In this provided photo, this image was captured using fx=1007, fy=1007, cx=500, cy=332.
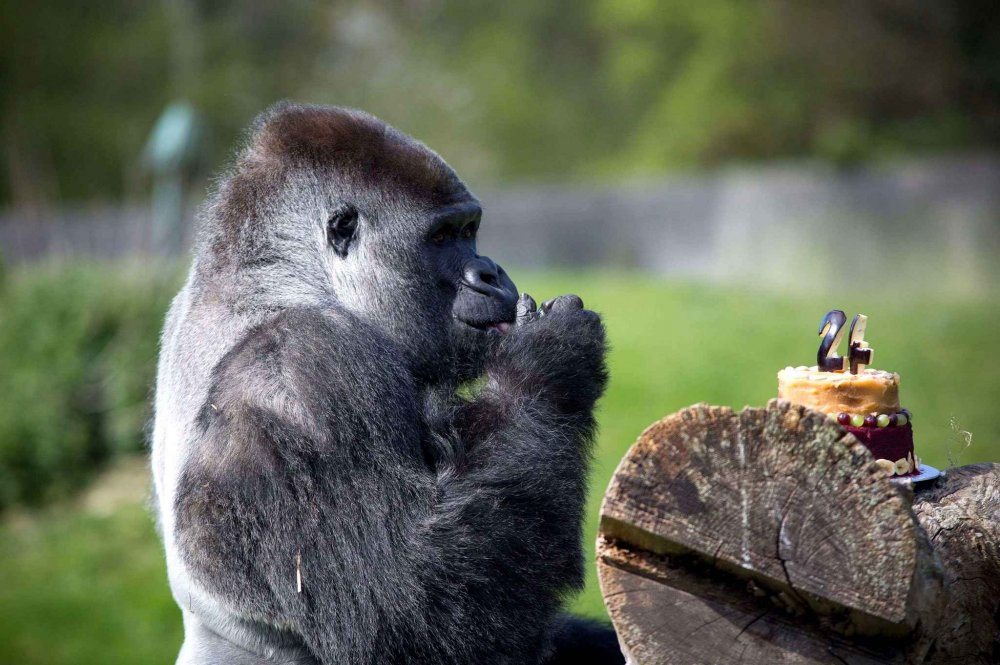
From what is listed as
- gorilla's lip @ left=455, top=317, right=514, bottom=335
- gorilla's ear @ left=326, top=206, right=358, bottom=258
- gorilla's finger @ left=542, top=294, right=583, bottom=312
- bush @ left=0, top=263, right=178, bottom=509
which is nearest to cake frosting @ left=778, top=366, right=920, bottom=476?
gorilla's finger @ left=542, top=294, right=583, bottom=312

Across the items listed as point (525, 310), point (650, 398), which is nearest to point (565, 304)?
point (525, 310)

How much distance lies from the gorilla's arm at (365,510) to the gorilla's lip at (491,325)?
12.9 inches

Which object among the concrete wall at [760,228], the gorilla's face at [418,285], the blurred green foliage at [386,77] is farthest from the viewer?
the blurred green foliage at [386,77]

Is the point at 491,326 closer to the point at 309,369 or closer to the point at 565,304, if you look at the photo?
the point at 565,304

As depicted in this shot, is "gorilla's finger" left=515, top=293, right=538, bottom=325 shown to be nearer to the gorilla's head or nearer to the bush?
the gorilla's head

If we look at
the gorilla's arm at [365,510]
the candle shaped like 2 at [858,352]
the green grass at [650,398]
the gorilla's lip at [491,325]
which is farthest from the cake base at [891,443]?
the green grass at [650,398]

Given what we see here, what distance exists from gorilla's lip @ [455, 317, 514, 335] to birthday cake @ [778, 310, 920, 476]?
0.94m

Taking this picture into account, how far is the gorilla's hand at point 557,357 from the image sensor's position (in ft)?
9.12

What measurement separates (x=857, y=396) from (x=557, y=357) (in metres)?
0.85

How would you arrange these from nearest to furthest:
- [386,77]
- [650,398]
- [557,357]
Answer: [557,357]
[650,398]
[386,77]

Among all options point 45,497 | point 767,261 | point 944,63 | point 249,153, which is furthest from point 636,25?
point 249,153

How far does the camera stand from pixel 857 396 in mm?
2219

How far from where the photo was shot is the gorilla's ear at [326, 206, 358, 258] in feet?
10.0

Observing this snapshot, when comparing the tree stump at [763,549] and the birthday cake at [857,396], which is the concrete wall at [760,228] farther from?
the tree stump at [763,549]
